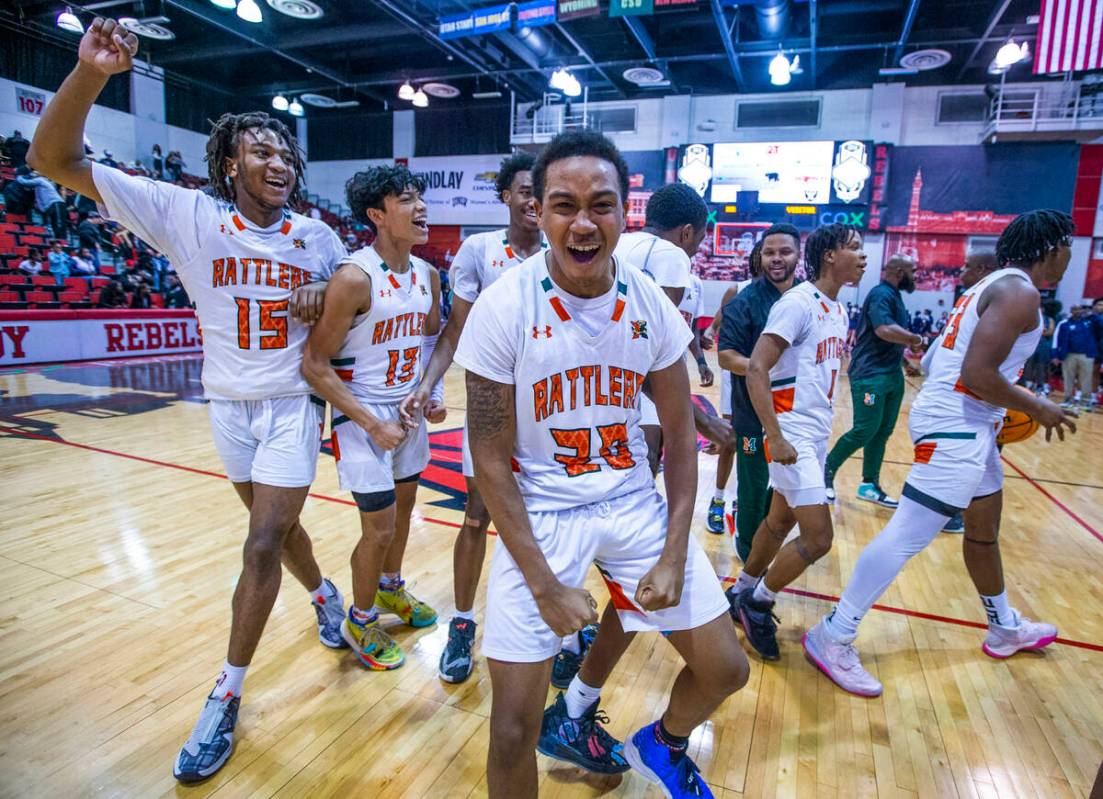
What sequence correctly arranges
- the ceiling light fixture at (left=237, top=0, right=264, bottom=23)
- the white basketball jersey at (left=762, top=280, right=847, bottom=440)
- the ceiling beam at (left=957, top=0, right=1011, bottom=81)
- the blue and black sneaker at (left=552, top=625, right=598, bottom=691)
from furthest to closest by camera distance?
1. the ceiling beam at (left=957, top=0, right=1011, bottom=81)
2. the ceiling light fixture at (left=237, top=0, right=264, bottom=23)
3. the white basketball jersey at (left=762, top=280, right=847, bottom=440)
4. the blue and black sneaker at (left=552, top=625, right=598, bottom=691)

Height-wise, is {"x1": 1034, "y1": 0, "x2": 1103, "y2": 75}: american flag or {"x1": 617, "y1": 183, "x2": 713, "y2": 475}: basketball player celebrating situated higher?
{"x1": 1034, "y1": 0, "x2": 1103, "y2": 75}: american flag

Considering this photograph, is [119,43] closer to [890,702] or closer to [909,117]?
[890,702]

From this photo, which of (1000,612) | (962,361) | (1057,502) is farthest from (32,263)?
(1057,502)

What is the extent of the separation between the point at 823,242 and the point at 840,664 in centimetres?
187

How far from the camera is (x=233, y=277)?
7.29 ft

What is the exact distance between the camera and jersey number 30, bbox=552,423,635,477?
1.68m

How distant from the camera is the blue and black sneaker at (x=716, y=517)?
4262 mm

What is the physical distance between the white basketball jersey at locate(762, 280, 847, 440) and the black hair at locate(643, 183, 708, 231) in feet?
1.83

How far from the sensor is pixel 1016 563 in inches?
153

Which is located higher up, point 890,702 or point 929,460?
point 929,460

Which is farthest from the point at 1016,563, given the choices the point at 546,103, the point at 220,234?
the point at 546,103

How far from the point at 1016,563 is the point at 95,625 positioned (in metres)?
5.10

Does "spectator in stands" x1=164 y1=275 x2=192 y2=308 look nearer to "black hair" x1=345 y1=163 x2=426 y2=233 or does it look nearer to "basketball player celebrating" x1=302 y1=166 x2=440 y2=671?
"black hair" x1=345 y1=163 x2=426 y2=233

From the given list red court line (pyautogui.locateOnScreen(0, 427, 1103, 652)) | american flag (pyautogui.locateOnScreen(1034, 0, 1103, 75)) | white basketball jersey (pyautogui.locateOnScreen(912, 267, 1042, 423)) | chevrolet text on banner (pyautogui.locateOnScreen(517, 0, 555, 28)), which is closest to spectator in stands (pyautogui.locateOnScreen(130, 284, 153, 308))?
red court line (pyautogui.locateOnScreen(0, 427, 1103, 652))
